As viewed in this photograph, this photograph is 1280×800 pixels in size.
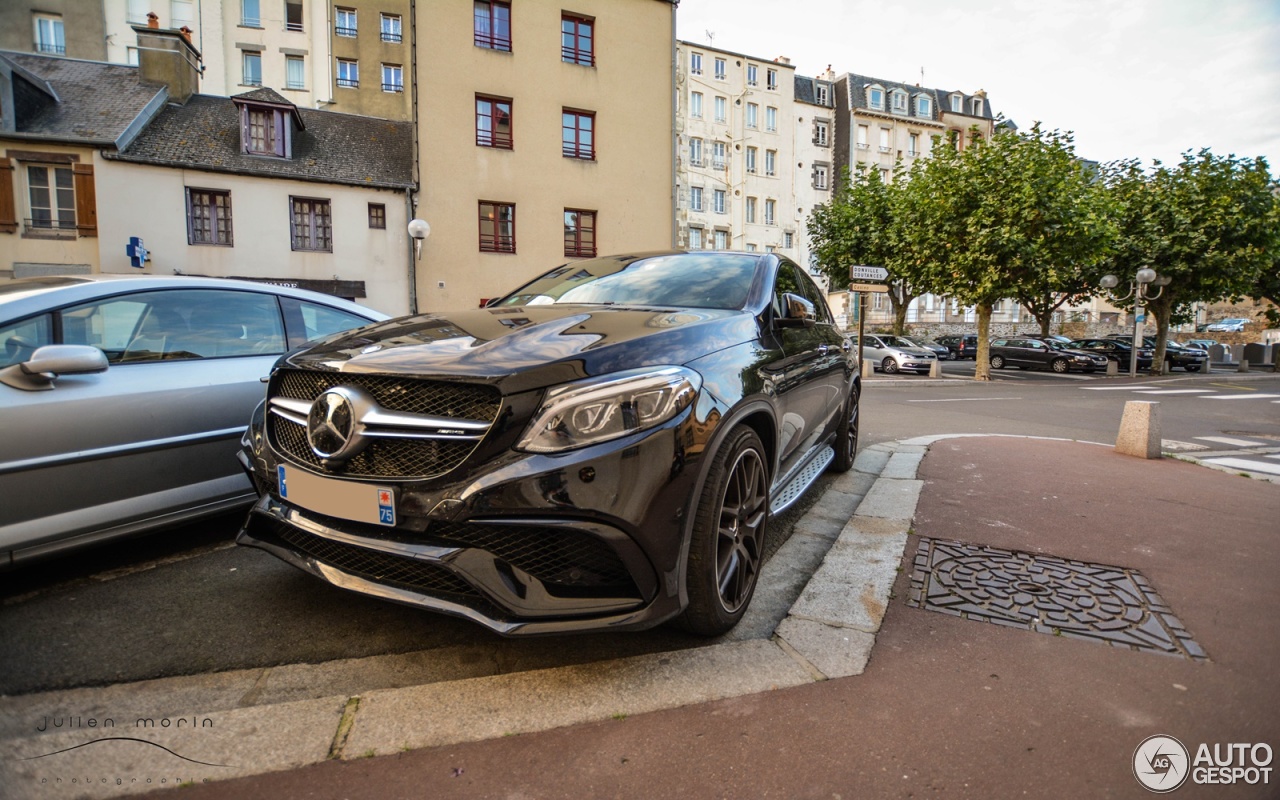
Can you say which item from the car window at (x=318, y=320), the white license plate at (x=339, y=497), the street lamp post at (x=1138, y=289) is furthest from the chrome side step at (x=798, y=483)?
the street lamp post at (x=1138, y=289)

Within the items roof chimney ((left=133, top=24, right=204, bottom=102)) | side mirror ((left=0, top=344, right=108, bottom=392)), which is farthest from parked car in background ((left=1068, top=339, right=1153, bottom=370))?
roof chimney ((left=133, top=24, right=204, bottom=102))

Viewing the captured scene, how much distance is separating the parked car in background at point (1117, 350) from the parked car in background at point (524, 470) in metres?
32.3

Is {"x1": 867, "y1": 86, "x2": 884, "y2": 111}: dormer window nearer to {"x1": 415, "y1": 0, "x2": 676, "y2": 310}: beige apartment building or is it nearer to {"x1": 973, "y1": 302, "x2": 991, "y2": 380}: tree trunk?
{"x1": 415, "y1": 0, "x2": 676, "y2": 310}: beige apartment building

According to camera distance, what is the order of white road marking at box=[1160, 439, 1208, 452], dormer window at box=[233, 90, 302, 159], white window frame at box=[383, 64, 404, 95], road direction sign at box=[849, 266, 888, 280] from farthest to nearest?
white window frame at box=[383, 64, 404, 95] → dormer window at box=[233, 90, 302, 159] → road direction sign at box=[849, 266, 888, 280] → white road marking at box=[1160, 439, 1208, 452]

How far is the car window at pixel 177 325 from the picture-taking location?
3041mm

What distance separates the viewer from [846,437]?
5.24 metres

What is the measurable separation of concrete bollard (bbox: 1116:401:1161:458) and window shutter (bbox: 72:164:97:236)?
22.0 metres

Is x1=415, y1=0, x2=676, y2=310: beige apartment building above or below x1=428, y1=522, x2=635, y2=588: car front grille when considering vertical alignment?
above

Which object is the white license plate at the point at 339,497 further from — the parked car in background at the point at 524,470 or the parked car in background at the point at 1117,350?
the parked car in background at the point at 1117,350

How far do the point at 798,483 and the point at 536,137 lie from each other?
19.9 metres

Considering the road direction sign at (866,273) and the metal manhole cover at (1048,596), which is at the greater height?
the road direction sign at (866,273)

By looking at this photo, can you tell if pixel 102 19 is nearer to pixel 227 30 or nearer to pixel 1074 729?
pixel 227 30

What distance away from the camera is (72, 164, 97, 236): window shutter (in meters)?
16.9

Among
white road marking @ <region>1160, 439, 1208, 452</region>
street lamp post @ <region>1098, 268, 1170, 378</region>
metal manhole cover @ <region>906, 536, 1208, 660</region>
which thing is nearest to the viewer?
metal manhole cover @ <region>906, 536, 1208, 660</region>
